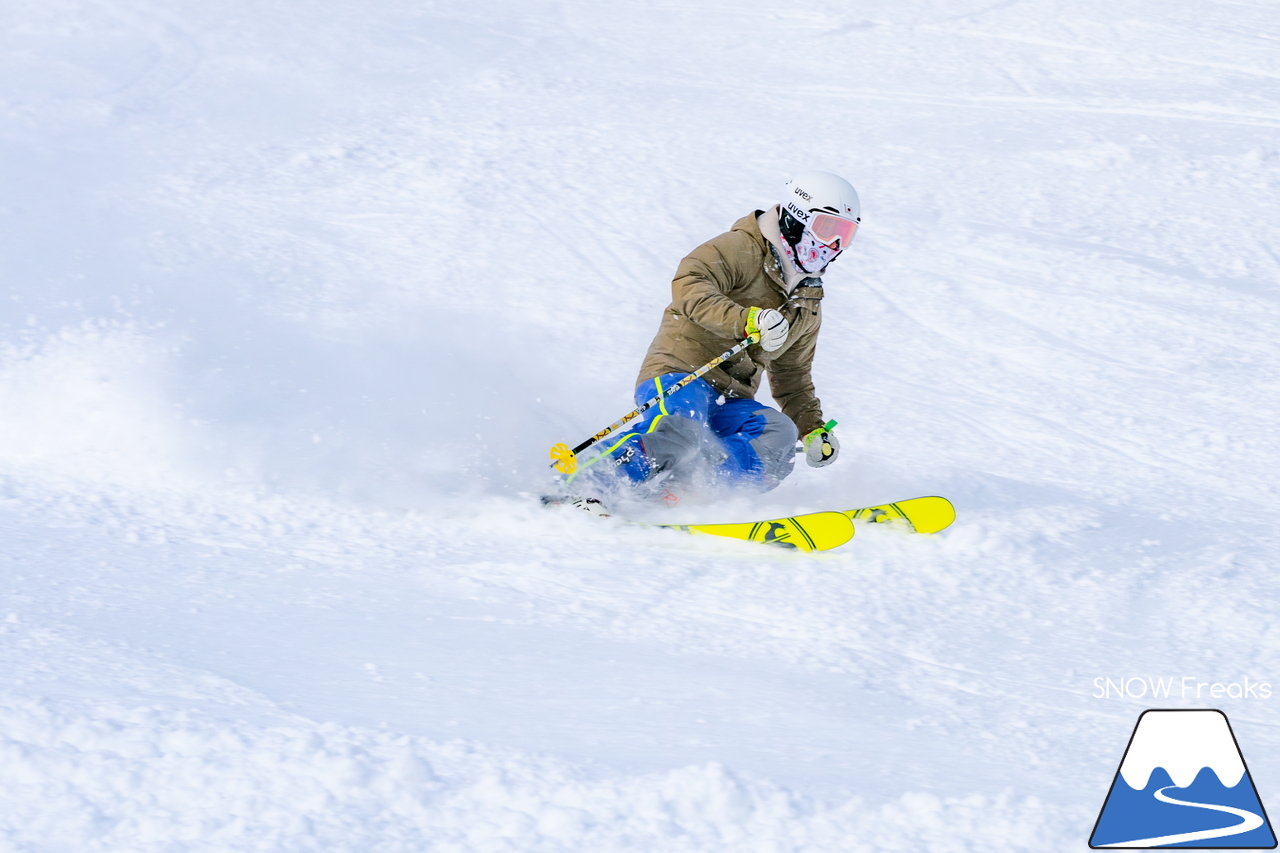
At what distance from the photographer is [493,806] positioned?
244 centimetres

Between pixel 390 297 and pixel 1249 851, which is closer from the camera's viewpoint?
pixel 1249 851

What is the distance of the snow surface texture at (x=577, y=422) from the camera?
2.64 m

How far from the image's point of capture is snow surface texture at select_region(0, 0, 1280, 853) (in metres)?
2.64

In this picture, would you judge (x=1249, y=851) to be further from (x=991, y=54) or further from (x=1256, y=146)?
(x=991, y=54)

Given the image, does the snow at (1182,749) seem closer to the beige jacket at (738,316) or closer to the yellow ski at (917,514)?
the yellow ski at (917,514)

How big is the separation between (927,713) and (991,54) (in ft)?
37.9

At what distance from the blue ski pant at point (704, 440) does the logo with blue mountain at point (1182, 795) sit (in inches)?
86.9

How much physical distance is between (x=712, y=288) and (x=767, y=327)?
1.12ft

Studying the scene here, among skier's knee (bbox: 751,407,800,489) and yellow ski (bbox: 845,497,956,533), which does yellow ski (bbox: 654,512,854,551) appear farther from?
skier's knee (bbox: 751,407,800,489)

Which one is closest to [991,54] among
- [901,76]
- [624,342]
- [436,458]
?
[901,76]
